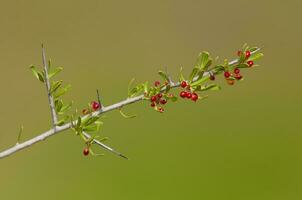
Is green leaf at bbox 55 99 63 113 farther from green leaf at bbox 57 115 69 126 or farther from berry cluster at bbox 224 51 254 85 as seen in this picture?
berry cluster at bbox 224 51 254 85

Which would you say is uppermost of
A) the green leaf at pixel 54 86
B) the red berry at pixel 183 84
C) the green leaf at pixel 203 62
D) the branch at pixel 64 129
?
the green leaf at pixel 54 86

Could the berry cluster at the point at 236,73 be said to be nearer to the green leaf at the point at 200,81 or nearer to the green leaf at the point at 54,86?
the green leaf at the point at 200,81

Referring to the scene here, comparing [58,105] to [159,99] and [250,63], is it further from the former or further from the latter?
[250,63]

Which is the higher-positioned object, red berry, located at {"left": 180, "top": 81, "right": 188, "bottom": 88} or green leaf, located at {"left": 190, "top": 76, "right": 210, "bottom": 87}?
green leaf, located at {"left": 190, "top": 76, "right": 210, "bottom": 87}

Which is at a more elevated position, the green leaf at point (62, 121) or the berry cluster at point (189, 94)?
the berry cluster at point (189, 94)

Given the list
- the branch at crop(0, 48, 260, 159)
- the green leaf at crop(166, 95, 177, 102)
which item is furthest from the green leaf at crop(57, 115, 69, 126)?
the green leaf at crop(166, 95, 177, 102)

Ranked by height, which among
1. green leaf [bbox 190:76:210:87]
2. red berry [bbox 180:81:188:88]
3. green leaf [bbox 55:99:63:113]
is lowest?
red berry [bbox 180:81:188:88]

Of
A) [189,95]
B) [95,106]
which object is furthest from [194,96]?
[95,106]

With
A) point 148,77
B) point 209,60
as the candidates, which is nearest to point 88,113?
point 209,60

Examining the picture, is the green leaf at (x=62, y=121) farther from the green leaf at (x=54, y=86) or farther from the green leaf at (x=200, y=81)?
the green leaf at (x=200, y=81)

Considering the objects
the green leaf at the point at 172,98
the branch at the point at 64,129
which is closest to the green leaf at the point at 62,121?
the branch at the point at 64,129

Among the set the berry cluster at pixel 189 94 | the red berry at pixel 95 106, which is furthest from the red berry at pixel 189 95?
the red berry at pixel 95 106
